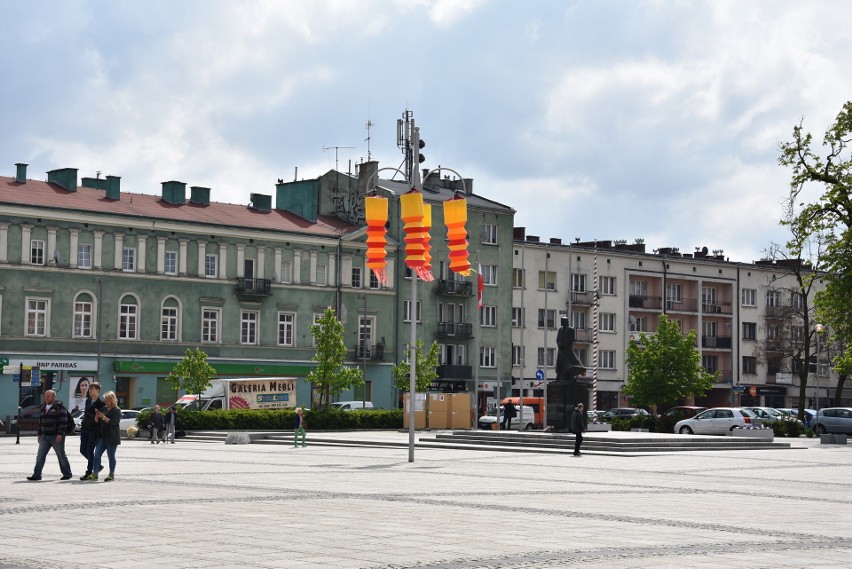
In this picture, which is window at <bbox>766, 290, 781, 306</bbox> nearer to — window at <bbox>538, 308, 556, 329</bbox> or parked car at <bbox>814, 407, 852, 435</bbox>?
window at <bbox>538, 308, 556, 329</bbox>

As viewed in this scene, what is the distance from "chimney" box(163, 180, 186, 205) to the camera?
250 ft

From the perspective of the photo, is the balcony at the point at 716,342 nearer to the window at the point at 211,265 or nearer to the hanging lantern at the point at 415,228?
the window at the point at 211,265

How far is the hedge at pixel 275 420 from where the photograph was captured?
56.5 metres

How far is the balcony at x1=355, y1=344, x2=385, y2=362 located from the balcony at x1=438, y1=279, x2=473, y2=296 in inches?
271

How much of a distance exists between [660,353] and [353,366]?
61.2ft

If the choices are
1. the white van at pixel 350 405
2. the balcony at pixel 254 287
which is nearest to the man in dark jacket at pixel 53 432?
the white van at pixel 350 405

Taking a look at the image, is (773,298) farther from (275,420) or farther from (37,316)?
(37,316)

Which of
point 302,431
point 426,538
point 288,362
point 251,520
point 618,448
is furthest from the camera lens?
point 288,362

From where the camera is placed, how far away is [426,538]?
567 inches

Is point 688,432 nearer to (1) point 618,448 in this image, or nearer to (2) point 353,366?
(1) point 618,448

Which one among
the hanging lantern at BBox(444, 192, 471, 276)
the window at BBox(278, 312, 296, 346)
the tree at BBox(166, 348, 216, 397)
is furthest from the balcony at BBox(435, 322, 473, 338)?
the hanging lantern at BBox(444, 192, 471, 276)

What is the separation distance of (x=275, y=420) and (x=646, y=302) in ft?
154

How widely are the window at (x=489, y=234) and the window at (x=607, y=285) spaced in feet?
36.4

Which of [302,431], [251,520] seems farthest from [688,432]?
[251,520]
